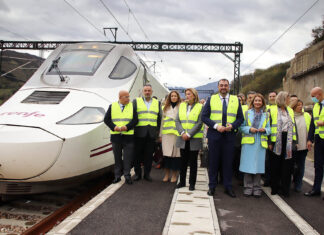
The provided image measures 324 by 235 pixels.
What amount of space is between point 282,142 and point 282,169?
473 millimetres

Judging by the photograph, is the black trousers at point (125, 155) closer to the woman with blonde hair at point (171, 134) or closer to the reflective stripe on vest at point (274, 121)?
the woman with blonde hair at point (171, 134)

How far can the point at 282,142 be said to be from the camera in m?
5.16

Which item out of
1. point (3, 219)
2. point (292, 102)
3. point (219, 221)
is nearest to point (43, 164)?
point (3, 219)

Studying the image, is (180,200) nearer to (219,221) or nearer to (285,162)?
(219,221)

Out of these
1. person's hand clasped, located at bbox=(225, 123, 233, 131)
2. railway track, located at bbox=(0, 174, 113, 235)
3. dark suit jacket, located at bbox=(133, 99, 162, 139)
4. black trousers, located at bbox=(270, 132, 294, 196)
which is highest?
person's hand clasped, located at bbox=(225, 123, 233, 131)

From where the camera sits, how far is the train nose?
13.7ft

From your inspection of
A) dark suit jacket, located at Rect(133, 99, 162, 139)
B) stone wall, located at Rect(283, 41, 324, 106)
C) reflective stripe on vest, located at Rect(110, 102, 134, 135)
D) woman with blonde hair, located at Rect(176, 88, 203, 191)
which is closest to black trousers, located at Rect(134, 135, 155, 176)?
dark suit jacket, located at Rect(133, 99, 162, 139)

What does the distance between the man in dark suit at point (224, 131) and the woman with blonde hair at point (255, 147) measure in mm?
242

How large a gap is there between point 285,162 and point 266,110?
0.94m

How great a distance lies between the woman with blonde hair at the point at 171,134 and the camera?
18.9 ft

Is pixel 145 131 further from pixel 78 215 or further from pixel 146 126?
pixel 78 215

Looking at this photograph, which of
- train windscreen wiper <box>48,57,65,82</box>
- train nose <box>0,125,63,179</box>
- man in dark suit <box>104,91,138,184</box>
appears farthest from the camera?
train windscreen wiper <box>48,57,65,82</box>

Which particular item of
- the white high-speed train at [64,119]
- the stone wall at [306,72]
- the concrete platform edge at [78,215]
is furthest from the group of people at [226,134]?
the stone wall at [306,72]

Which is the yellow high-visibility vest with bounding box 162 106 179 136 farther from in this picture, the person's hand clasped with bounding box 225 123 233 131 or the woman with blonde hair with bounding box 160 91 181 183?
the person's hand clasped with bounding box 225 123 233 131
